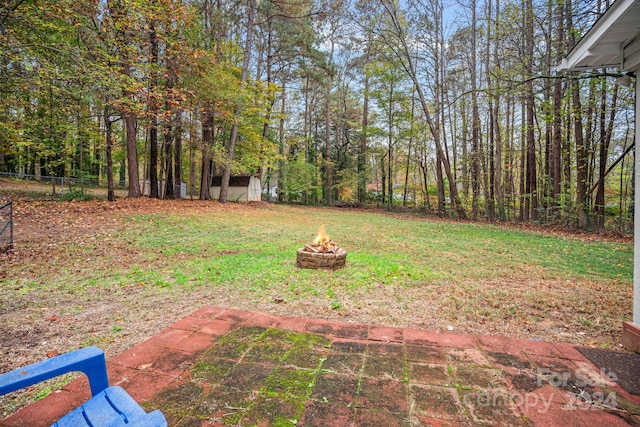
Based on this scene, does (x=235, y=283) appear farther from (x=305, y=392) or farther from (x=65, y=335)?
(x=305, y=392)

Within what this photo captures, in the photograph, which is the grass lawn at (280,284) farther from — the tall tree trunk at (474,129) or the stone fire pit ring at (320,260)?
the tall tree trunk at (474,129)

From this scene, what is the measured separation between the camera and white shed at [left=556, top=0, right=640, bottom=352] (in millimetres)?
2008

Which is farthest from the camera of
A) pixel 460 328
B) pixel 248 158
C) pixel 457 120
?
pixel 457 120

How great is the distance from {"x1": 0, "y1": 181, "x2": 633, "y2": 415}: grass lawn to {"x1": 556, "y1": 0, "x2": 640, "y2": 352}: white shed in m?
0.32

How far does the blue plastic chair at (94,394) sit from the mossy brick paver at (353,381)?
0.37m

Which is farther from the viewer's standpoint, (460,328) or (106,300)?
(106,300)

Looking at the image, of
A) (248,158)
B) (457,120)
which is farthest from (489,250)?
(457,120)

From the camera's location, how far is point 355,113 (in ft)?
74.1

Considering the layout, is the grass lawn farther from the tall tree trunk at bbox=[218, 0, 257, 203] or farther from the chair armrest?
the tall tree trunk at bbox=[218, 0, 257, 203]

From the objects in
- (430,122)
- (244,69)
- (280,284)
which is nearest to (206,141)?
(244,69)

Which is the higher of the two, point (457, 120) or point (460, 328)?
point (457, 120)

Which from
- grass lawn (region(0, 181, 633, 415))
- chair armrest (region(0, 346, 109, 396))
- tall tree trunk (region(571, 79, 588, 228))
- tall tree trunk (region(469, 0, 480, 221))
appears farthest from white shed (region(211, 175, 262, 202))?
chair armrest (region(0, 346, 109, 396))

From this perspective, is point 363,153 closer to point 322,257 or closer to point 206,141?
point 206,141

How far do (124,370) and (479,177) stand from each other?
1559 centimetres
